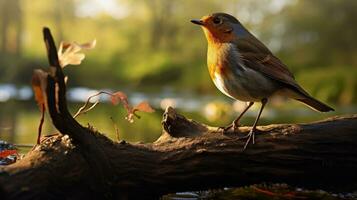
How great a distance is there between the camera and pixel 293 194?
7.22 ft

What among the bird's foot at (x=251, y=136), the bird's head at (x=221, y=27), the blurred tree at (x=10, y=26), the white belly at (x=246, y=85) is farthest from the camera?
the blurred tree at (x=10, y=26)

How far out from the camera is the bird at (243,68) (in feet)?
6.75

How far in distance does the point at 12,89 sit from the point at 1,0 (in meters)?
5.94

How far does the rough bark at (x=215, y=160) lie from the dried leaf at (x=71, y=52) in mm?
252

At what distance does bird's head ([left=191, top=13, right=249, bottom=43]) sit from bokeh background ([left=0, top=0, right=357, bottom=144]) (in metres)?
7.08

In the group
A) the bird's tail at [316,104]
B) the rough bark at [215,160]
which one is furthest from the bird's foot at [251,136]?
the bird's tail at [316,104]

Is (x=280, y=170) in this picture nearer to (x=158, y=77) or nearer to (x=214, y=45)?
(x=214, y=45)

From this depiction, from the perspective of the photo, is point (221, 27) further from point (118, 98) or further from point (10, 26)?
point (10, 26)

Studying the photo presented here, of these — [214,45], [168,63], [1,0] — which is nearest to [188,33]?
[168,63]

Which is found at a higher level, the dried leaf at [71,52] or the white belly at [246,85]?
the dried leaf at [71,52]

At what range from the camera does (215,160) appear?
1898 millimetres

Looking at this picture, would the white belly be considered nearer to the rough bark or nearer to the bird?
the bird

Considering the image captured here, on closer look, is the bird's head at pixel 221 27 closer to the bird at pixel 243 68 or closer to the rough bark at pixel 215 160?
Result: the bird at pixel 243 68

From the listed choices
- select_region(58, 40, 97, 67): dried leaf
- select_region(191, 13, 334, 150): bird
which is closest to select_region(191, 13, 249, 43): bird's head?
select_region(191, 13, 334, 150): bird
